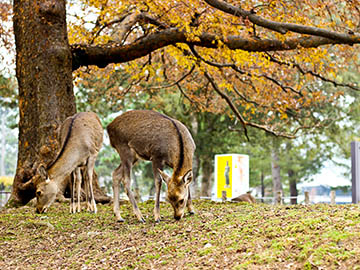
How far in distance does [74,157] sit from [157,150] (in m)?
2.32

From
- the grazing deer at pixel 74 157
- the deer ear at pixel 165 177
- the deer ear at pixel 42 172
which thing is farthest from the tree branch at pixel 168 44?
the deer ear at pixel 165 177

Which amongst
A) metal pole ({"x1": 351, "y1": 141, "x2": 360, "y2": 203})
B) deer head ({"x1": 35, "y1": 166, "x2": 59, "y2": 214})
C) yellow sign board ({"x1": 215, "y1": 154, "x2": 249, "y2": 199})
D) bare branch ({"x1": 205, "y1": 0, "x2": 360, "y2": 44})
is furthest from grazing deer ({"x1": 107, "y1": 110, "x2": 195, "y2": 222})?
yellow sign board ({"x1": 215, "y1": 154, "x2": 249, "y2": 199})

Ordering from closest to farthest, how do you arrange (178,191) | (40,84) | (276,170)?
(178,191) → (40,84) → (276,170)

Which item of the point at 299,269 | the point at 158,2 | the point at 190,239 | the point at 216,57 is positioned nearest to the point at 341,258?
the point at 299,269

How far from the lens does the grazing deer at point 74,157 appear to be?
8805 mm

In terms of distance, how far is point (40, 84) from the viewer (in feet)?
32.9

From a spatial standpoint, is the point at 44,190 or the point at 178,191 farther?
the point at 44,190

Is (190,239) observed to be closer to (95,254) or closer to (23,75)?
(95,254)

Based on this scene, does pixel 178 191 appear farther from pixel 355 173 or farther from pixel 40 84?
pixel 355 173

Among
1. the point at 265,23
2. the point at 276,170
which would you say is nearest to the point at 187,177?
the point at 265,23

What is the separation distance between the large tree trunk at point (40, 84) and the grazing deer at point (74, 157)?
62cm

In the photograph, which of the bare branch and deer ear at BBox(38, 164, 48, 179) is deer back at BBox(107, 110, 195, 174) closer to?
deer ear at BBox(38, 164, 48, 179)

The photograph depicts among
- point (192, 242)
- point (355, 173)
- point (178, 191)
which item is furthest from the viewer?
point (355, 173)

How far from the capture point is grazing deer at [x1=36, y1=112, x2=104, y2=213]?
880 centimetres
